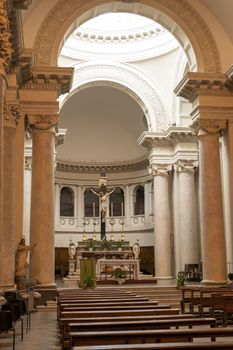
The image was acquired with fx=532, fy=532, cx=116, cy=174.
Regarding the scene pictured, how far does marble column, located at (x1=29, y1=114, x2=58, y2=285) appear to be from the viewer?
17.6 meters

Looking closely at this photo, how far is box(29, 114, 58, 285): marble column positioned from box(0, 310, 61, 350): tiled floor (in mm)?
3594

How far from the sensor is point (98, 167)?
118 ft

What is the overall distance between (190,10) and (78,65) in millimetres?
10397

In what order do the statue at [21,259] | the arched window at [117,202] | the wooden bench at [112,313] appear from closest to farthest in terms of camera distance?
the wooden bench at [112,313]
the statue at [21,259]
the arched window at [117,202]

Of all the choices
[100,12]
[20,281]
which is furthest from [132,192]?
[20,281]

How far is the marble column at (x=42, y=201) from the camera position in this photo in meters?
17.6

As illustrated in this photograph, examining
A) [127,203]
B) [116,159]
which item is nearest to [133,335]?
[127,203]

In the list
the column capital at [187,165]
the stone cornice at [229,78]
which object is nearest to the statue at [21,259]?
the stone cornice at [229,78]

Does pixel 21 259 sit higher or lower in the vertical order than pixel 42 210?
lower

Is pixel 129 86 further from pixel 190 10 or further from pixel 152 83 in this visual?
pixel 190 10

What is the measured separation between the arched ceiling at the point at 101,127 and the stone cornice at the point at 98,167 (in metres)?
0.33

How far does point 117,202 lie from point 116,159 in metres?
2.92

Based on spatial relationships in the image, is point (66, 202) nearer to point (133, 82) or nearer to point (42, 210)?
point (133, 82)

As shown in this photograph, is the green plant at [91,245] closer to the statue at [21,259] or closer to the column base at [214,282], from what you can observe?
the column base at [214,282]
